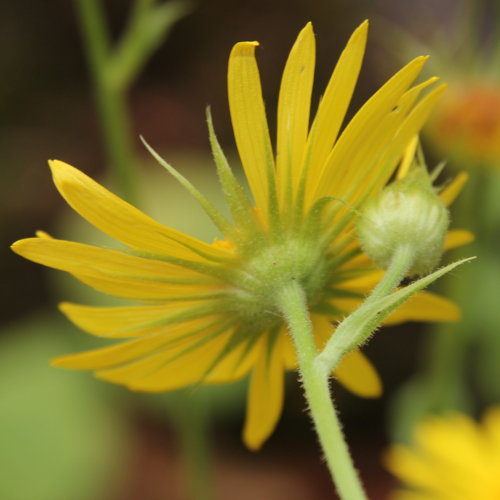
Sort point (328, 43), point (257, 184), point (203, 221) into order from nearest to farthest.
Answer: point (257, 184) < point (203, 221) < point (328, 43)

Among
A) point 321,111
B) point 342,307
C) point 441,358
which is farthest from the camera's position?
point 441,358

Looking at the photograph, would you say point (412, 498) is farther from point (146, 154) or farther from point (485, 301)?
point (146, 154)

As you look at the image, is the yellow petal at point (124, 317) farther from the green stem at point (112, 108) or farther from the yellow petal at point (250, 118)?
the green stem at point (112, 108)

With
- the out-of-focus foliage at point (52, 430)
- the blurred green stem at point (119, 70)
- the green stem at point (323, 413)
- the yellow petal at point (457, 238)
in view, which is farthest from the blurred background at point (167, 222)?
the green stem at point (323, 413)

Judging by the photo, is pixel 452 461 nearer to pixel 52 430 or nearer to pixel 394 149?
pixel 394 149

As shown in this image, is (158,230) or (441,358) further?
(441,358)

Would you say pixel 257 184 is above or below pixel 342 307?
above

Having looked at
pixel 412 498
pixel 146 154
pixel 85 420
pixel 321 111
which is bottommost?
pixel 412 498

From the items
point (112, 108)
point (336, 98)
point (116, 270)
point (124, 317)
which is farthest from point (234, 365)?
point (112, 108)

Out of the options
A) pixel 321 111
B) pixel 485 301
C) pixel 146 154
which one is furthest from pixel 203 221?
pixel 321 111
